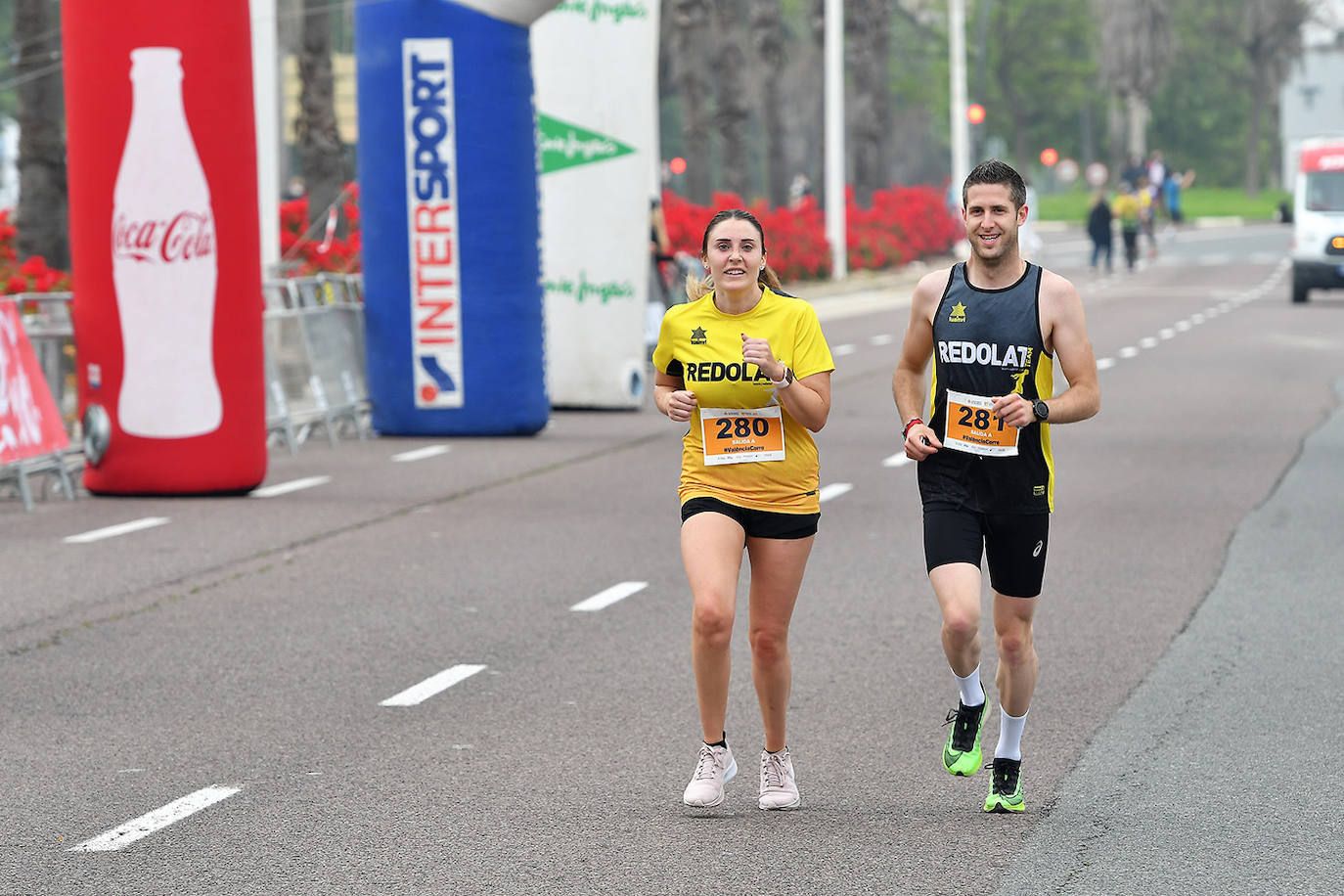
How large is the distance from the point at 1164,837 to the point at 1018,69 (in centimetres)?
9723

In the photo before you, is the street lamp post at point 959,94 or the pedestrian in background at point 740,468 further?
the street lamp post at point 959,94

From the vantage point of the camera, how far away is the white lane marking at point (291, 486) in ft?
47.9

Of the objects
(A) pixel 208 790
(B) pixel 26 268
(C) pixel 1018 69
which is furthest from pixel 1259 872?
(C) pixel 1018 69

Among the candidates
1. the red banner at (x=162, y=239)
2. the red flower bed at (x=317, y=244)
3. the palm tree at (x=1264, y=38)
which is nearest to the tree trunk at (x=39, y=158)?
the red flower bed at (x=317, y=244)

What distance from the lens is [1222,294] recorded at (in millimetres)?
38094

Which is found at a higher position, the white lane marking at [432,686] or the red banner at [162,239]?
the red banner at [162,239]

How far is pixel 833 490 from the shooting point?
47.4 feet

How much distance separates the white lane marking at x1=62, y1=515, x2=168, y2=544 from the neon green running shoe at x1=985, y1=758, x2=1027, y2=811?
729 cm

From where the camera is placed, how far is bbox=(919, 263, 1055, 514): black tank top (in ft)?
20.5

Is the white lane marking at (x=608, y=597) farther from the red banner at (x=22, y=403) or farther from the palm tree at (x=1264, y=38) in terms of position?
the palm tree at (x=1264, y=38)

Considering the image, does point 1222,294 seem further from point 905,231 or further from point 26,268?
point 26,268

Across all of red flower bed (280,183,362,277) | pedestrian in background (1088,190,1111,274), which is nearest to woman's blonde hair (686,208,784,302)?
red flower bed (280,183,362,277)

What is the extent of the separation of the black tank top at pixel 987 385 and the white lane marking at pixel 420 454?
10.5m

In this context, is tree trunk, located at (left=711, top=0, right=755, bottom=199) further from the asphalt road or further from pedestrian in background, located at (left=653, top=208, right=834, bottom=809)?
pedestrian in background, located at (left=653, top=208, right=834, bottom=809)
